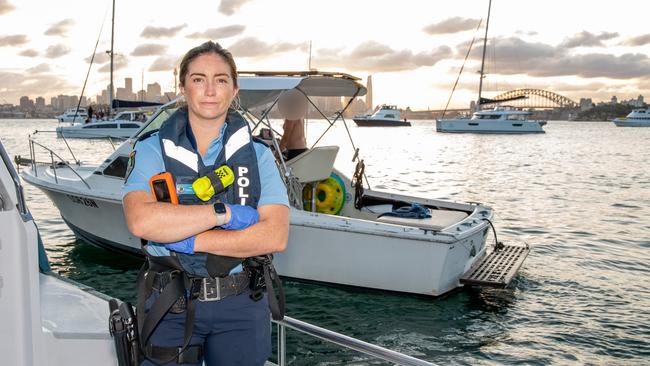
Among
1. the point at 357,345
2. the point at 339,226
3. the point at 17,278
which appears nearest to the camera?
the point at 17,278

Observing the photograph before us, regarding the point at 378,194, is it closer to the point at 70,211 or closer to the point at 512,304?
the point at 512,304

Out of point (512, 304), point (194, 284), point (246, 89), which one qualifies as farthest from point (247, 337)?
point (512, 304)

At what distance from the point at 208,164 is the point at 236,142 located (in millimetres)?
158

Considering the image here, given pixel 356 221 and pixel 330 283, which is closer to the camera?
pixel 356 221

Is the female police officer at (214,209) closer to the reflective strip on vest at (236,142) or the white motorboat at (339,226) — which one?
the reflective strip on vest at (236,142)

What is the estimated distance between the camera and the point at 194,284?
7.36 ft

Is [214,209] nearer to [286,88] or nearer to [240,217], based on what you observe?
[240,217]

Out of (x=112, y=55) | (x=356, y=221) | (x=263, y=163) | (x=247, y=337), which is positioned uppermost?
(x=112, y=55)

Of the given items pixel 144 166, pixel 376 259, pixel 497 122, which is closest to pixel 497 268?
pixel 376 259

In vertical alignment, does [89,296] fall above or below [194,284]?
below

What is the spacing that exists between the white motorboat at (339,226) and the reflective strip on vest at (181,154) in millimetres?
5629

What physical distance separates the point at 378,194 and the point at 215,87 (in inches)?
337

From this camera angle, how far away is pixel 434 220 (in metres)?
8.88

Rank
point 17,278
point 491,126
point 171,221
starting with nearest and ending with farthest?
point 17,278
point 171,221
point 491,126
